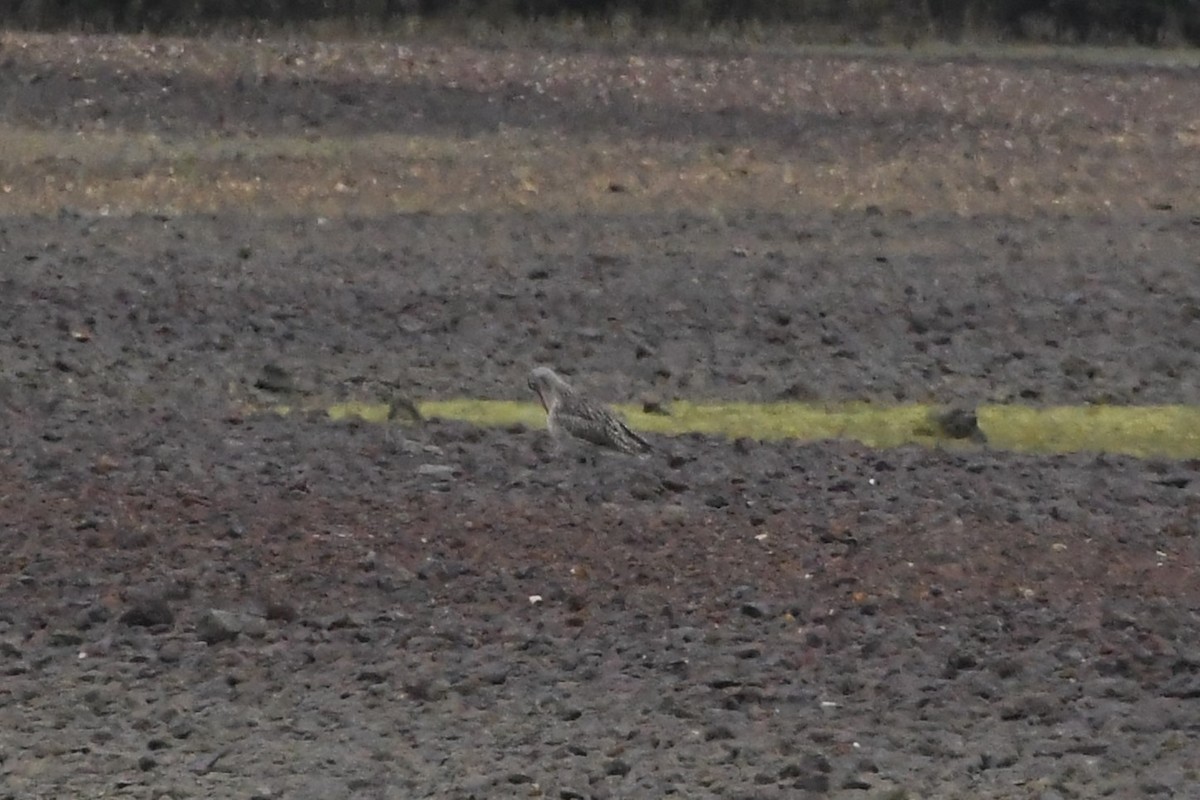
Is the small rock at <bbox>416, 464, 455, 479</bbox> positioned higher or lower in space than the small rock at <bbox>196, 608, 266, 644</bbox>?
lower

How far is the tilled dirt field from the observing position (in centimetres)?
809

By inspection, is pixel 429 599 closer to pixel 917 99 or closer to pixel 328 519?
pixel 328 519

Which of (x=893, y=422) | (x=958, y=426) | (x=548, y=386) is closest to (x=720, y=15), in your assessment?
(x=893, y=422)

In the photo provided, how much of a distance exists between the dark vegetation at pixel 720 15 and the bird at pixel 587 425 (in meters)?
Result: 21.3

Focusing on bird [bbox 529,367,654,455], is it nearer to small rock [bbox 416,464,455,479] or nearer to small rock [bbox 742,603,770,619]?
small rock [bbox 416,464,455,479]

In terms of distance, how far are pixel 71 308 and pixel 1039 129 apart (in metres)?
13.4

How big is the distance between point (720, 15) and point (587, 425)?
26654 millimetres

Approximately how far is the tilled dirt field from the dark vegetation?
15.0 meters

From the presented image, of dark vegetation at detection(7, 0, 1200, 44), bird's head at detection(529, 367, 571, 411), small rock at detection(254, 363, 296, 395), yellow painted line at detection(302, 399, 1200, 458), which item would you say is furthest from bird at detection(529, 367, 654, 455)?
dark vegetation at detection(7, 0, 1200, 44)

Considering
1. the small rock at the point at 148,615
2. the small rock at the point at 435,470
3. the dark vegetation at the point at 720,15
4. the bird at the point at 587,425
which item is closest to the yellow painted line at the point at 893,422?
the bird at the point at 587,425

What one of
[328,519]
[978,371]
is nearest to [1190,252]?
[978,371]

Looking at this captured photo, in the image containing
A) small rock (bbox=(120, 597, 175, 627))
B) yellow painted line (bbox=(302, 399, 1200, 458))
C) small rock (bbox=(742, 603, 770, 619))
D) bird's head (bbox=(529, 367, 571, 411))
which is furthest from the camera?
yellow painted line (bbox=(302, 399, 1200, 458))

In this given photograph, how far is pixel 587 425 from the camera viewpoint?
12656 millimetres

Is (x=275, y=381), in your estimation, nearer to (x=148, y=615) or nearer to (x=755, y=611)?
(x=148, y=615)
